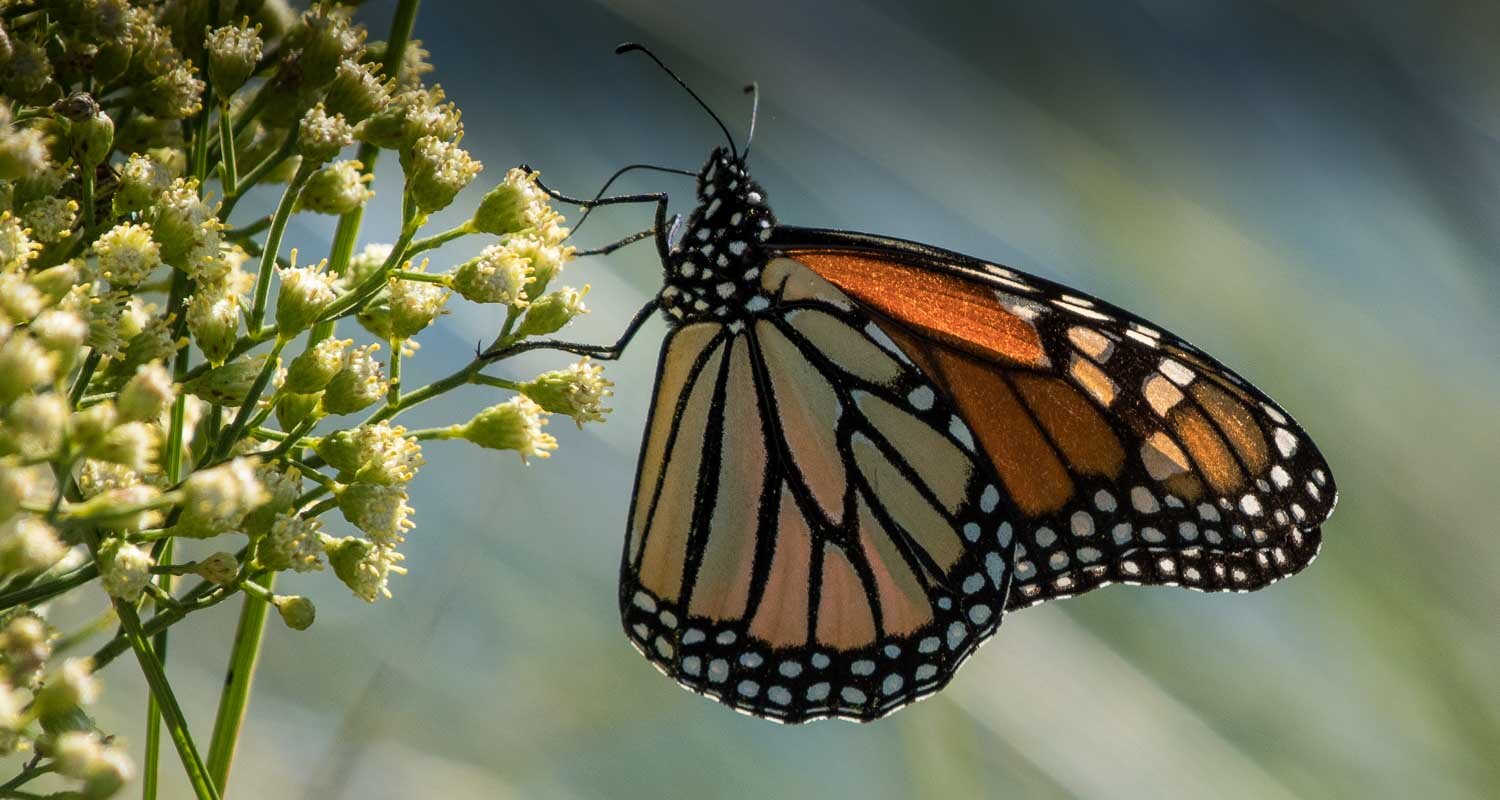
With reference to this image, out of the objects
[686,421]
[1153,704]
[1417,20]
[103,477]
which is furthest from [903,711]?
[1417,20]

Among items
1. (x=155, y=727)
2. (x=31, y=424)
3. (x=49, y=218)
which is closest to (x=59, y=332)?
(x=31, y=424)

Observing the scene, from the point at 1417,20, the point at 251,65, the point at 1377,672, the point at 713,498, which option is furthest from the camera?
the point at 1417,20

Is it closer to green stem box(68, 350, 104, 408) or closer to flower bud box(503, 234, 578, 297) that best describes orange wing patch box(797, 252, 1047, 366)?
flower bud box(503, 234, 578, 297)

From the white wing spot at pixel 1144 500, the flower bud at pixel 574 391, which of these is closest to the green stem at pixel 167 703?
the flower bud at pixel 574 391

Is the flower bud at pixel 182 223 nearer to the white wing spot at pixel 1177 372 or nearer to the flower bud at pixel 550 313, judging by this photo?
the flower bud at pixel 550 313

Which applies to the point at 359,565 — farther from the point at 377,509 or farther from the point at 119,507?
the point at 119,507

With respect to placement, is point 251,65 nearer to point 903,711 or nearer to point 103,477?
point 103,477

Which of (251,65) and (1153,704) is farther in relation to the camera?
(1153,704)
